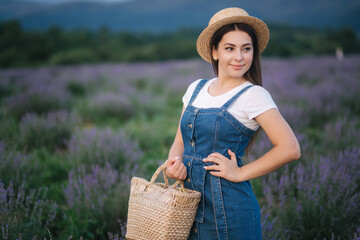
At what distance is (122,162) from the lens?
3.30 meters

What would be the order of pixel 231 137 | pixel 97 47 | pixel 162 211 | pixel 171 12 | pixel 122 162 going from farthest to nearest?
pixel 171 12 → pixel 97 47 → pixel 122 162 → pixel 231 137 → pixel 162 211

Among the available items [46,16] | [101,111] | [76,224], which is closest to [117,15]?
[46,16]

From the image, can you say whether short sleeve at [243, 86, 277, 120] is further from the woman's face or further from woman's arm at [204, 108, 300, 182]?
the woman's face

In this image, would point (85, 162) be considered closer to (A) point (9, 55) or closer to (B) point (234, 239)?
(B) point (234, 239)

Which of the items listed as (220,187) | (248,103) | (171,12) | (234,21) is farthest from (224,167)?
(171,12)

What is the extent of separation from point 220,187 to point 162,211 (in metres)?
0.31

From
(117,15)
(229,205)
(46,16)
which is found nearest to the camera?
(229,205)

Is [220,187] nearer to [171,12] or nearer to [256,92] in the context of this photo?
[256,92]

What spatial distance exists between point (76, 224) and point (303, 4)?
60.9 m

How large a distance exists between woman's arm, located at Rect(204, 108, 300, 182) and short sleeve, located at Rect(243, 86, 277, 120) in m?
0.02

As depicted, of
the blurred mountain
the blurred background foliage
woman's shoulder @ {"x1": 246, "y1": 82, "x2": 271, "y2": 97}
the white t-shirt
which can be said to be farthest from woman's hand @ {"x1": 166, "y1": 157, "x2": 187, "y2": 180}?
the blurred mountain

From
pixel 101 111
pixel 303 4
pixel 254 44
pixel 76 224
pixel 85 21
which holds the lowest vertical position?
pixel 76 224

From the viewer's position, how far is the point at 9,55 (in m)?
19.0

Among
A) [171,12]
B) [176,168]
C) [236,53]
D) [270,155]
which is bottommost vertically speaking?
[176,168]
